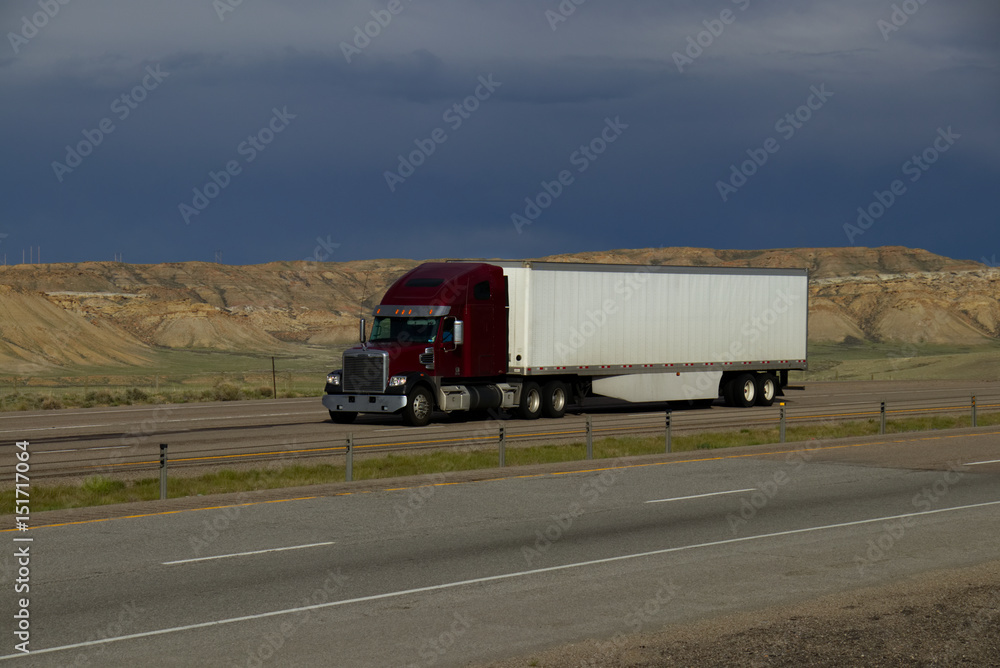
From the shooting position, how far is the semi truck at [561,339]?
2877 cm

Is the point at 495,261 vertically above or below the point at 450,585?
above

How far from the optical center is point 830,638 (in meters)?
8.66

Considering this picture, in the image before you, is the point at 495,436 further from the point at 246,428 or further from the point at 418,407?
the point at 246,428

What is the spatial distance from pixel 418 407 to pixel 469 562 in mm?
16855

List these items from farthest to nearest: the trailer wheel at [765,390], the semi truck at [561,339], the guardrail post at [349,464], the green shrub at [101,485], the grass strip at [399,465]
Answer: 1. the trailer wheel at [765,390]
2. the semi truck at [561,339]
3. the guardrail post at [349,464]
4. the green shrub at [101,485]
5. the grass strip at [399,465]

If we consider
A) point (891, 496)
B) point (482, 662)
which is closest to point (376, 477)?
point (891, 496)

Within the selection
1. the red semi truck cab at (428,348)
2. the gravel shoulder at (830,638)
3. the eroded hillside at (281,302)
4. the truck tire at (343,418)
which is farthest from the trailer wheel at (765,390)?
the eroded hillside at (281,302)

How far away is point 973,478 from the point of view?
18625 mm

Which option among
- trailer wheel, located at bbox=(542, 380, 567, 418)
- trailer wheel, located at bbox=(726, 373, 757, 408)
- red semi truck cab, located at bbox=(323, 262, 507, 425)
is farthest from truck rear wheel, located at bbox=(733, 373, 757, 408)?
red semi truck cab, located at bbox=(323, 262, 507, 425)

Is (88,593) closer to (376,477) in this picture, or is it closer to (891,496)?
(376,477)

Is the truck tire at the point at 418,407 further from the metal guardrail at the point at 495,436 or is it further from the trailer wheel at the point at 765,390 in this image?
the trailer wheel at the point at 765,390

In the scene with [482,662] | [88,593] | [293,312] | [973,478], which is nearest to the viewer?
[482,662]

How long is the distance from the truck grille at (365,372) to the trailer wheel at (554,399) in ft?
16.6

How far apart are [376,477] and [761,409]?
1866 cm
